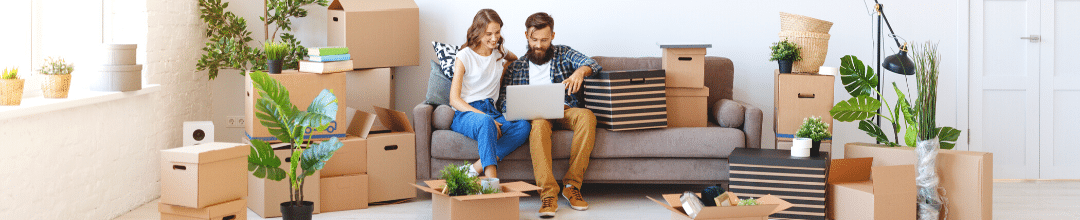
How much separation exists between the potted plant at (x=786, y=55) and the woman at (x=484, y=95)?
3.83 feet

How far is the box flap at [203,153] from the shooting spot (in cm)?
263

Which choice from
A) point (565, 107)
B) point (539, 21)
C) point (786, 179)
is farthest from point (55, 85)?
point (786, 179)

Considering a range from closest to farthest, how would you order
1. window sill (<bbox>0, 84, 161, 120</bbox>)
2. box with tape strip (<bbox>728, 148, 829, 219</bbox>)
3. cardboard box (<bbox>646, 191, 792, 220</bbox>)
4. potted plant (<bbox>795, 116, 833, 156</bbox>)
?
1. cardboard box (<bbox>646, 191, 792, 220</bbox>)
2. window sill (<bbox>0, 84, 161, 120</bbox>)
3. box with tape strip (<bbox>728, 148, 829, 219</bbox>)
4. potted plant (<bbox>795, 116, 833, 156</bbox>)

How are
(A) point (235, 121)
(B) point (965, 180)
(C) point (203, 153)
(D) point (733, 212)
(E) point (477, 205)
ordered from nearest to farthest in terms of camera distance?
(D) point (733, 212) → (C) point (203, 153) → (E) point (477, 205) → (B) point (965, 180) → (A) point (235, 121)

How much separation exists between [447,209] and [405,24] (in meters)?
1.47

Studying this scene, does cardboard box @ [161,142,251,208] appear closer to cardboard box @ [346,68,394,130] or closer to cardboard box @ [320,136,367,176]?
cardboard box @ [320,136,367,176]

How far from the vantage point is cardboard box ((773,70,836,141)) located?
144 inches

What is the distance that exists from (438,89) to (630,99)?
0.89 metres

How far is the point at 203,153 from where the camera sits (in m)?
2.63

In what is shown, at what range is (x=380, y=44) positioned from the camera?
409 centimetres

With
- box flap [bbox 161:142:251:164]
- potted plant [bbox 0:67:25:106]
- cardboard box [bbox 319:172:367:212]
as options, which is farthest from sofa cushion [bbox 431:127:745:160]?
potted plant [bbox 0:67:25:106]

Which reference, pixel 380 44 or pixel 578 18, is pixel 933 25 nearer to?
pixel 578 18

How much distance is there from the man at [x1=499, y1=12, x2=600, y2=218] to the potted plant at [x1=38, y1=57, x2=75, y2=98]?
174cm

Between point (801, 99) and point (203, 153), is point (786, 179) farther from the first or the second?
point (203, 153)
